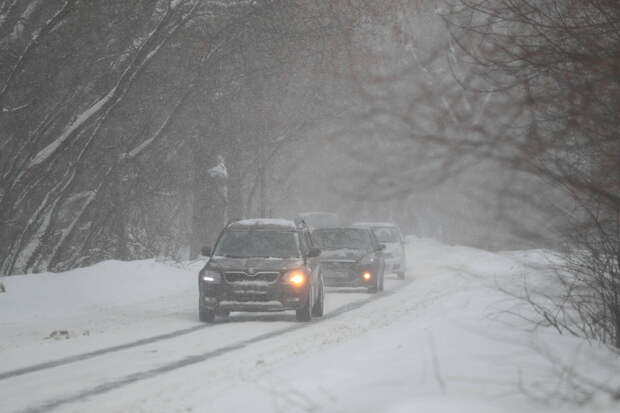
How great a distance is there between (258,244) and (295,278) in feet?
5.18

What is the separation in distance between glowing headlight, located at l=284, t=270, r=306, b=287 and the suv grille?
7.3 inches

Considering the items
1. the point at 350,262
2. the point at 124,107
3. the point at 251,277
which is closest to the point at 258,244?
the point at 251,277

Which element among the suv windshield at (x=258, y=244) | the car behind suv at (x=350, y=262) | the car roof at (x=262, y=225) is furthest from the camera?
the car behind suv at (x=350, y=262)

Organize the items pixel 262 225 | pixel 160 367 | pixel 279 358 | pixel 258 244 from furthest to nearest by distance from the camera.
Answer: pixel 262 225 < pixel 258 244 < pixel 279 358 < pixel 160 367

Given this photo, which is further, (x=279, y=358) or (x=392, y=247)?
(x=392, y=247)

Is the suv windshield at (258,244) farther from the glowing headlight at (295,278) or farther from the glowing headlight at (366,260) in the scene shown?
the glowing headlight at (366,260)

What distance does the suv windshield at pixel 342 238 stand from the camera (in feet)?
93.4

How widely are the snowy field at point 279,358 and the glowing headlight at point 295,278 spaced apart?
72 centimetres

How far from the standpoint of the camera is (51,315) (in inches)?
776

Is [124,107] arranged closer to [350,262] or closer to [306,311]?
[350,262]

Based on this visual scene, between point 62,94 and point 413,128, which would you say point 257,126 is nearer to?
point 62,94

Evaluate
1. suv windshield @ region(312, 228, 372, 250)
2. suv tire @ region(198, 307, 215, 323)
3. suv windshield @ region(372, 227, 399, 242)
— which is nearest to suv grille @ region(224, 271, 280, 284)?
suv tire @ region(198, 307, 215, 323)

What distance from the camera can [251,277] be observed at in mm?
18438

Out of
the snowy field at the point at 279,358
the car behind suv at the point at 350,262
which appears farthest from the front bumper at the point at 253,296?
the car behind suv at the point at 350,262
